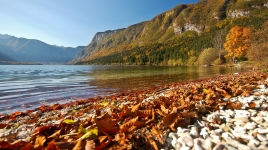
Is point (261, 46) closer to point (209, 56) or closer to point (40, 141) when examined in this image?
point (40, 141)

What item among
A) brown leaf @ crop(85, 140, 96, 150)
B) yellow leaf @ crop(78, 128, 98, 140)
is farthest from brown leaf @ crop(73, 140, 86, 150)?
yellow leaf @ crop(78, 128, 98, 140)

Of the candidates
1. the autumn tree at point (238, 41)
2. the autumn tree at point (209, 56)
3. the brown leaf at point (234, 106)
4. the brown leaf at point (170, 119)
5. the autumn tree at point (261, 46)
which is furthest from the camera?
the autumn tree at point (209, 56)

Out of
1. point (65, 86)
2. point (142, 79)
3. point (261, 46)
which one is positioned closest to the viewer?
point (65, 86)

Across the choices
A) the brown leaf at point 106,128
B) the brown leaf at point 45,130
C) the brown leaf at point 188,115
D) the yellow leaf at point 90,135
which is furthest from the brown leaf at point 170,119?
the brown leaf at point 45,130

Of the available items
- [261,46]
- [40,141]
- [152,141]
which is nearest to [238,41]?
[261,46]

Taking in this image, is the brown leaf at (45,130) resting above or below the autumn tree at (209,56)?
below

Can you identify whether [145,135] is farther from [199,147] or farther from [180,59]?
[180,59]

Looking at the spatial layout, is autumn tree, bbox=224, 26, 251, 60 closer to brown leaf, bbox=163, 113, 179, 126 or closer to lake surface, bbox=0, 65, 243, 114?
lake surface, bbox=0, 65, 243, 114

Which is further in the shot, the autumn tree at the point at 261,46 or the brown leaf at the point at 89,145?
the autumn tree at the point at 261,46

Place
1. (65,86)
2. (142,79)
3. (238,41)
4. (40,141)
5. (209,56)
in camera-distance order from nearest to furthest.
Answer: (40,141)
(65,86)
(142,79)
(238,41)
(209,56)

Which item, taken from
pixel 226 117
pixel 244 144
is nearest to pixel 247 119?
pixel 226 117

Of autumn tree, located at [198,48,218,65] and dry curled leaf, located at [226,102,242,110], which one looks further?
autumn tree, located at [198,48,218,65]

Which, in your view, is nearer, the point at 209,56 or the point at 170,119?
the point at 170,119

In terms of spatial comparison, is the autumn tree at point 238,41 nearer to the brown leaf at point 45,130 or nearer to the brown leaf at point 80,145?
the brown leaf at point 45,130
